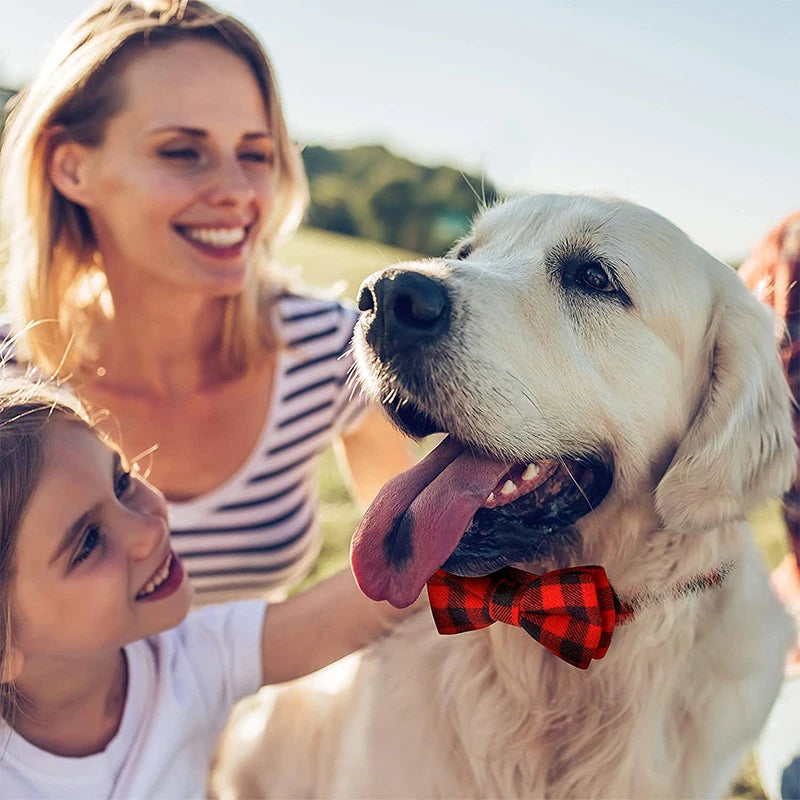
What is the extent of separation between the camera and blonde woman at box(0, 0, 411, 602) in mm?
2453

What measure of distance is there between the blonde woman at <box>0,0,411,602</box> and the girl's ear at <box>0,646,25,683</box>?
0.86m

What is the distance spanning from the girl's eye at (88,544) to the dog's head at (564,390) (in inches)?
24.1

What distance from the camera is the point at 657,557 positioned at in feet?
5.43

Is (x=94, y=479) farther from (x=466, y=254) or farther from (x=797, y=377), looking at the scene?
(x=797, y=377)

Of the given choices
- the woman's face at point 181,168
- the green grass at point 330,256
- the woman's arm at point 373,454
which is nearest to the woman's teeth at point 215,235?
the woman's face at point 181,168

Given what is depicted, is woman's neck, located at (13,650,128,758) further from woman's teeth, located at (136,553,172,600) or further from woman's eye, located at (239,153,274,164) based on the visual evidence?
woman's eye, located at (239,153,274,164)

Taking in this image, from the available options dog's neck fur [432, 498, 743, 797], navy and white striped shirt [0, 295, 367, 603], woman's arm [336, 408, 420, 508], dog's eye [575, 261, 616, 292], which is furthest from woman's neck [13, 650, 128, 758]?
dog's eye [575, 261, 616, 292]

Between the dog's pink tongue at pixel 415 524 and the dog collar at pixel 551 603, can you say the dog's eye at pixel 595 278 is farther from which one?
the dog collar at pixel 551 603

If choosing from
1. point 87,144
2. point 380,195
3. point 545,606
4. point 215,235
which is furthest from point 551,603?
point 380,195

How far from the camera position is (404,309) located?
1.54 m

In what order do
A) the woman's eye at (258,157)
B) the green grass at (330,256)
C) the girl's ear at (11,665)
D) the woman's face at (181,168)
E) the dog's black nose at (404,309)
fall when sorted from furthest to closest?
1. the green grass at (330,256)
2. the woman's eye at (258,157)
3. the woman's face at (181,168)
4. the girl's ear at (11,665)
5. the dog's black nose at (404,309)

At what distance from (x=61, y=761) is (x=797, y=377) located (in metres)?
2.00

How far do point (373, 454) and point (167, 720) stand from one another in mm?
1240

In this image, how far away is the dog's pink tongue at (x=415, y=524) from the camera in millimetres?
1525
